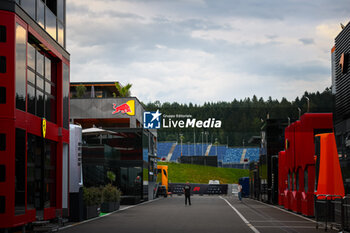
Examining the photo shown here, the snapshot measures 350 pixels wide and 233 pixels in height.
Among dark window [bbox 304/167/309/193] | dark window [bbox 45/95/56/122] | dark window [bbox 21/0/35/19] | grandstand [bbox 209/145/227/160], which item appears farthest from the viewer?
grandstand [bbox 209/145/227/160]

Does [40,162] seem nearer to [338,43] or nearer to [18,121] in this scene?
[18,121]

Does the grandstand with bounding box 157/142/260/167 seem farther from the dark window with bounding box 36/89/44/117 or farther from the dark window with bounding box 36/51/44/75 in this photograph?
the dark window with bounding box 36/89/44/117

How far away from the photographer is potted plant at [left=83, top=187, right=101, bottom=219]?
2408 cm

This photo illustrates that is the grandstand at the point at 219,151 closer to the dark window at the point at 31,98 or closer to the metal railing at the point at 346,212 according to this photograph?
the dark window at the point at 31,98

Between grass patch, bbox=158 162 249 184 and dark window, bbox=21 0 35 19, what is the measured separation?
92.3 metres

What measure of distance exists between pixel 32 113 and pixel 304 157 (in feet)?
42.5

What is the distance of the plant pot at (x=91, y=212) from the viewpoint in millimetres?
23938

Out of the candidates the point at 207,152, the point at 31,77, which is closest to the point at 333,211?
the point at 31,77

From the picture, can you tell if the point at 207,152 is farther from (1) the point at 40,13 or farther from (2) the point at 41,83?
(1) the point at 40,13

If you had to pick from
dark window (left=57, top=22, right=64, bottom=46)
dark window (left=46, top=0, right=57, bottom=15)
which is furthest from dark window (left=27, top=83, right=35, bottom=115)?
dark window (left=46, top=0, right=57, bottom=15)

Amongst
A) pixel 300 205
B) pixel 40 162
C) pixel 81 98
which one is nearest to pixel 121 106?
pixel 81 98

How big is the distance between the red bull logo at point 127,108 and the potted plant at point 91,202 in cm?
3476

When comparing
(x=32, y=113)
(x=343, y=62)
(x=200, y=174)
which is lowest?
(x=200, y=174)

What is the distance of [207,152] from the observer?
16288 centimetres
